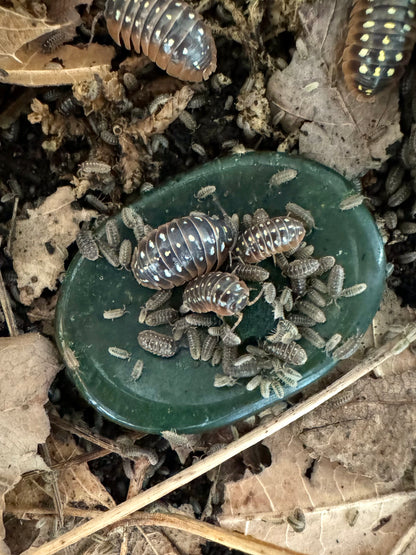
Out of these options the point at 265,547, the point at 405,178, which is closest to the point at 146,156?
the point at 405,178

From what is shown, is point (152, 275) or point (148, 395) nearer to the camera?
point (152, 275)

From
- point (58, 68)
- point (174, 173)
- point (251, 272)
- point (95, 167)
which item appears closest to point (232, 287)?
point (251, 272)

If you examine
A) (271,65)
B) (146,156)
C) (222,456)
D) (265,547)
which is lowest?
(265,547)

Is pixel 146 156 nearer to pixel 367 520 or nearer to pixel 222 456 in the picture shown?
pixel 222 456

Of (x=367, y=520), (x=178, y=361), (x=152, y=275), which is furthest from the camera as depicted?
(x=367, y=520)

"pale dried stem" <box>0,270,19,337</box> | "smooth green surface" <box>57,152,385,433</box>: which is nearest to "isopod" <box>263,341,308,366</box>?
"smooth green surface" <box>57,152,385,433</box>

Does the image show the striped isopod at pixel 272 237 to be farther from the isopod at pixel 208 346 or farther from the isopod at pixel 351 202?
the isopod at pixel 208 346

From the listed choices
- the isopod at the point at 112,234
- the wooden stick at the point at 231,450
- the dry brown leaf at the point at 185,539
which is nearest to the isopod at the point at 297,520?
the wooden stick at the point at 231,450
